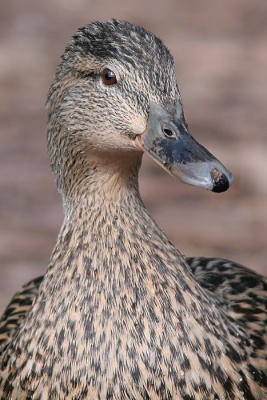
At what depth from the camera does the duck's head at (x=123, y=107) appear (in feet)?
8.93

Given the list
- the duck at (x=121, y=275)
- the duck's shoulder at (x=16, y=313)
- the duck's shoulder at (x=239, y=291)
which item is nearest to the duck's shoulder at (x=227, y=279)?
the duck's shoulder at (x=239, y=291)

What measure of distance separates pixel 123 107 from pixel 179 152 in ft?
0.92

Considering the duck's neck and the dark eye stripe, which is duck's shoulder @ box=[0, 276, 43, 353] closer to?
the duck's neck

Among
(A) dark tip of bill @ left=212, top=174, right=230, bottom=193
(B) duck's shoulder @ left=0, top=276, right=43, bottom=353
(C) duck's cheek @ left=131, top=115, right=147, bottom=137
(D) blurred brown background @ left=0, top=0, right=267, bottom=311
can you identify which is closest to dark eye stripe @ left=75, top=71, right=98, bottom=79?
(C) duck's cheek @ left=131, top=115, right=147, bottom=137

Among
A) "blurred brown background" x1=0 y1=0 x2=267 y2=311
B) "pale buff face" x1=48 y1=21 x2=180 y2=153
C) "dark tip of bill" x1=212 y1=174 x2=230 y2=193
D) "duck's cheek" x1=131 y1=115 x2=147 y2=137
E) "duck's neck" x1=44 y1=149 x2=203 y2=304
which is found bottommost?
"dark tip of bill" x1=212 y1=174 x2=230 y2=193

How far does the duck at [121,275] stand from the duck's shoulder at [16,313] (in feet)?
0.82

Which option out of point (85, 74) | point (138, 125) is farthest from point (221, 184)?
point (85, 74)

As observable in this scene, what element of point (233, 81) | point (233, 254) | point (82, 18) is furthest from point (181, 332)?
point (82, 18)

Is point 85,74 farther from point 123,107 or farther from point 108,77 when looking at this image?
point 123,107

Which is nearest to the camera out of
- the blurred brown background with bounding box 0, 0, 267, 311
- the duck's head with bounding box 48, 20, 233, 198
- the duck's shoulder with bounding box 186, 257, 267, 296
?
the duck's head with bounding box 48, 20, 233, 198

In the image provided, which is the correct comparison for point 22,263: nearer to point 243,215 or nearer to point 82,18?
point 243,215

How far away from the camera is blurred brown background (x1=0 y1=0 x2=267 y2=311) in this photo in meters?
5.62

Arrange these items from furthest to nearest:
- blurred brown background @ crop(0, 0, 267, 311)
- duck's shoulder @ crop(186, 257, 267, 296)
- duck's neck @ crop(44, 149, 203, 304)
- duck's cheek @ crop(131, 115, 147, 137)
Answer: blurred brown background @ crop(0, 0, 267, 311) → duck's shoulder @ crop(186, 257, 267, 296) → duck's neck @ crop(44, 149, 203, 304) → duck's cheek @ crop(131, 115, 147, 137)

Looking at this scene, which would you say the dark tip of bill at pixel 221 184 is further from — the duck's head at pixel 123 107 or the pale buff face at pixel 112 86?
the pale buff face at pixel 112 86
